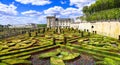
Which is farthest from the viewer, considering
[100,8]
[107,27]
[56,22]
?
[56,22]

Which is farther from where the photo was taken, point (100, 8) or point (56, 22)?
point (56, 22)

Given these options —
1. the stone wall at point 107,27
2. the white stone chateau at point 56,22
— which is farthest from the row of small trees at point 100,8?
the white stone chateau at point 56,22

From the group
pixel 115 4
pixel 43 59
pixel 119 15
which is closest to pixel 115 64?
pixel 43 59

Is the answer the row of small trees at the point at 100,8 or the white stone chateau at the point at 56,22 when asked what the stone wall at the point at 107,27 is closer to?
the row of small trees at the point at 100,8

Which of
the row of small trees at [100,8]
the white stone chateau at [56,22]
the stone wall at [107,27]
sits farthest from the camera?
the white stone chateau at [56,22]

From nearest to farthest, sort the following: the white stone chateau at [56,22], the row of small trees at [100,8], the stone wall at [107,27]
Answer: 1. the stone wall at [107,27]
2. the row of small trees at [100,8]
3. the white stone chateau at [56,22]

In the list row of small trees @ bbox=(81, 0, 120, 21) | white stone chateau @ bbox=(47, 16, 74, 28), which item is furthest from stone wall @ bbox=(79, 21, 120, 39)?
white stone chateau @ bbox=(47, 16, 74, 28)

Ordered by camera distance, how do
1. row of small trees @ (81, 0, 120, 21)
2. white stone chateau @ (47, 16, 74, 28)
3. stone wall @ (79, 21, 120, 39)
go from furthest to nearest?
white stone chateau @ (47, 16, 74, 28) < row of small trees @ (81, 0, 120, 21) < stone wall @ (79, 21, 120, 39)

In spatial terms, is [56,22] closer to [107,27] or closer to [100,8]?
[100,8]

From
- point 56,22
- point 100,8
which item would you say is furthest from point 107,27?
point 56,22

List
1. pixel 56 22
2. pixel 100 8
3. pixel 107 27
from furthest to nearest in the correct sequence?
1. pixel 56 22
2. pixel 100 8
3. pixel 107 27

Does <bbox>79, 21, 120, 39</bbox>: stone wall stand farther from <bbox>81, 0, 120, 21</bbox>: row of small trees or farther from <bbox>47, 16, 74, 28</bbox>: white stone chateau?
<bbox>47, 16, 74, 28</bbox>: white stone chateau

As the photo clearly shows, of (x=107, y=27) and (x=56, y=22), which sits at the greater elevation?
(x=56, y=22)

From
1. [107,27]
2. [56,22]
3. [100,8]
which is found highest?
[100,8]
